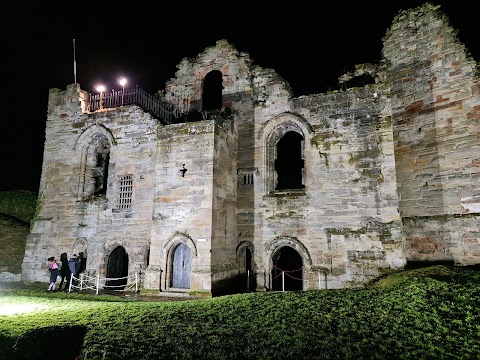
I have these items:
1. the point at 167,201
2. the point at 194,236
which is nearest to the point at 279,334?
the point at 194,236

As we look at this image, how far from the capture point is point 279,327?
6457 mm

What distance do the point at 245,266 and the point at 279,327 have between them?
686cm

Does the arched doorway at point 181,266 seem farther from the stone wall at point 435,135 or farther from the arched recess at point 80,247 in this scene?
the stone wall at point 435,135

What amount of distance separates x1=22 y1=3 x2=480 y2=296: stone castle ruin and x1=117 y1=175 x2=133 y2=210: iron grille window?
50 mm

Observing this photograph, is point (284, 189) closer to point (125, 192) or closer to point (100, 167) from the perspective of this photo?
point (125, 192)

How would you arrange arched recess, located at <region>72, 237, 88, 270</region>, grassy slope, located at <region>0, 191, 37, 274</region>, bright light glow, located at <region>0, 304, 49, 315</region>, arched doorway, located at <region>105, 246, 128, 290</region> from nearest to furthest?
bright light glow, located at <region>0, 304, 49, 315</region> → arched doorway, located at <region>105, 246, 128, 290</region> → arched recess, located at <region>72, 237, 88, 270</region> → grassy slope, located at <region>0, 191, 37, 274</region>

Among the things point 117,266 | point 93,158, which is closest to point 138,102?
point 93,158

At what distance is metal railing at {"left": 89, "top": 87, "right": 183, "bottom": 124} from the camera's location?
1511 centimetres

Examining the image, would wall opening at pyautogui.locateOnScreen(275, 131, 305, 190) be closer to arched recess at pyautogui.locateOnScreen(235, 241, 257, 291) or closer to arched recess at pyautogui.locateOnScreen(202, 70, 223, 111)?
arched recess at pyautogui.locateOnScreen(202, 70, 223, 111)

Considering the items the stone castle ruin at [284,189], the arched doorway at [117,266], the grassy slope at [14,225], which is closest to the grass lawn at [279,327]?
the stone castle ruin at [284,189]


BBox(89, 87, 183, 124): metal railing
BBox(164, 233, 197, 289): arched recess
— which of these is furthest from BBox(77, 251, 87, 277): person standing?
BBox(89, 87, 183, 124): metal railing

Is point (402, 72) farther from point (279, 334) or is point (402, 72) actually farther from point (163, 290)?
point (163, 290)

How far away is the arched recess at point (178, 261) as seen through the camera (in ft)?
37.4

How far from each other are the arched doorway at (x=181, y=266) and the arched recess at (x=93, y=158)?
237 inches
